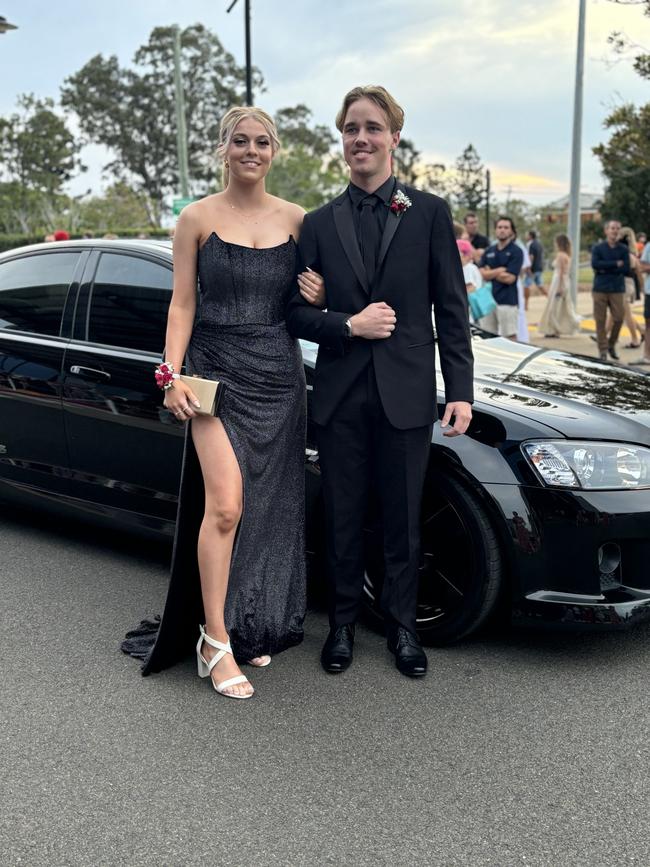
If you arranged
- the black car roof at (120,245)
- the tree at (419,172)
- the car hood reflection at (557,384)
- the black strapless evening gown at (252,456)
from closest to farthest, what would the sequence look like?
the black strapless evening gown at (252,456)
the car hood reflection at (557,384)
the black car roof at (120,245)
the tree at (419,172)

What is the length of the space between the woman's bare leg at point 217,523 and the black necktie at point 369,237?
2.39 feet

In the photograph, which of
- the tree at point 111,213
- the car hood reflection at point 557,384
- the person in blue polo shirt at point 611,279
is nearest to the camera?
the car hood reflection at point 557,384

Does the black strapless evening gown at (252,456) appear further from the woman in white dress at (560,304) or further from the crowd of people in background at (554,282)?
the woman in white dress at (560,304)

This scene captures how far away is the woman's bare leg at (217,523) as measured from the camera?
10.6 ft

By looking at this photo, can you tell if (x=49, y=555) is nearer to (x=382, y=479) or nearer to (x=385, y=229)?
(x=382, y=479)

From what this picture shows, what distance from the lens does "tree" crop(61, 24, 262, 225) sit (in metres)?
54.3

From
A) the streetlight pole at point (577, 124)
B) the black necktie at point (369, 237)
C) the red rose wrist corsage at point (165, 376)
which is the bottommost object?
the red rose wrist corsage at point (165, 376)

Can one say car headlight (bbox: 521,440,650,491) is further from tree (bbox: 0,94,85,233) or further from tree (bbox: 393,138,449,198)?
tree (bbox: 393,138,449,198)

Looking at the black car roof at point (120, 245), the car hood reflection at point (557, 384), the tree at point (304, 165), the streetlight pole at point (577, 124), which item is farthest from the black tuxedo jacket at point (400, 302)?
the tree at point (304, 165)

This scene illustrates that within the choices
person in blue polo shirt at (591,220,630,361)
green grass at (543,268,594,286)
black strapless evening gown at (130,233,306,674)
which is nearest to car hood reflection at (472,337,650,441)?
black strapless evening gown at (130,233,306,674)

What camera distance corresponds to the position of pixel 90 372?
423 centimetres

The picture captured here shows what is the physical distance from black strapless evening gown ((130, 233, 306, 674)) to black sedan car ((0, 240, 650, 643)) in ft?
0.84

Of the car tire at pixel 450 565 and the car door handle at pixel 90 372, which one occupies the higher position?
the car door handle at pixel 90 372

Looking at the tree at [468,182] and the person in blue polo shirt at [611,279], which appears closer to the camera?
the person in blue polo shirt at [611,279]
